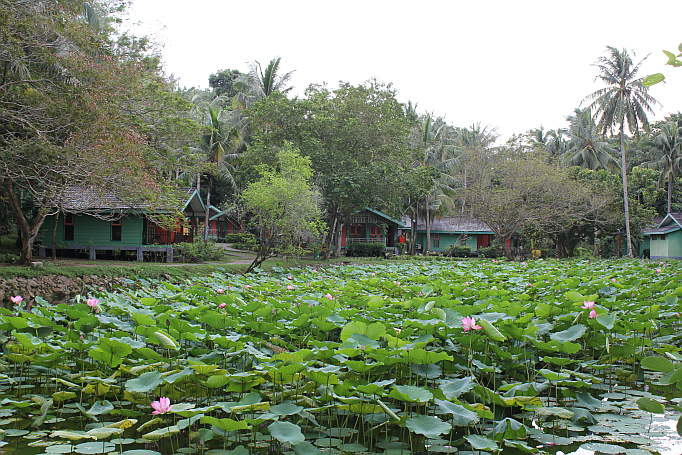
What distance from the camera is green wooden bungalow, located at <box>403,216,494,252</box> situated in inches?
1367

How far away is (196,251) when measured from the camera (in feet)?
64.8

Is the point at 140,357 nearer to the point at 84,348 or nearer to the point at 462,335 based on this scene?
the point at 84,348

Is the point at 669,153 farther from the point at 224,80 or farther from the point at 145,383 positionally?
the point at 145,383

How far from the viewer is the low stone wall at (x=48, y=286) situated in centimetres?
1042

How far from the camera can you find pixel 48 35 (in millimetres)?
10852

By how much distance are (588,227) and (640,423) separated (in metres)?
27.0

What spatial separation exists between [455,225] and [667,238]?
44.1 ft

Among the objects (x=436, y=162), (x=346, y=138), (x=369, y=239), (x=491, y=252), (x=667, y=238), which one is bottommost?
(x=491, y=252)

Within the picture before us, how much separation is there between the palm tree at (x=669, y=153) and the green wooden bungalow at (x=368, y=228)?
20.2m

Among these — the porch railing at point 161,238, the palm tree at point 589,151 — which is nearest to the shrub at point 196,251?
the porch railing at point 161,238

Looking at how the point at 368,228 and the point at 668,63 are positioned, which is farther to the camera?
the point at 368,228

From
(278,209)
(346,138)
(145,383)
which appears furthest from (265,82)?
(145,383)

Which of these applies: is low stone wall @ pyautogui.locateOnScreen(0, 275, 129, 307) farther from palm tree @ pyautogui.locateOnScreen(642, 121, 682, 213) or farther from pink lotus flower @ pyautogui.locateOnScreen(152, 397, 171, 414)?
palm tree @ pyautogui.locateOnScreen(642, 121, 682, 213)

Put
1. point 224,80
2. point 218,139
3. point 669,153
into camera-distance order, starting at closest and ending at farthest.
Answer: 1. point 218,139
2. point 669,153
3. point 224,80
